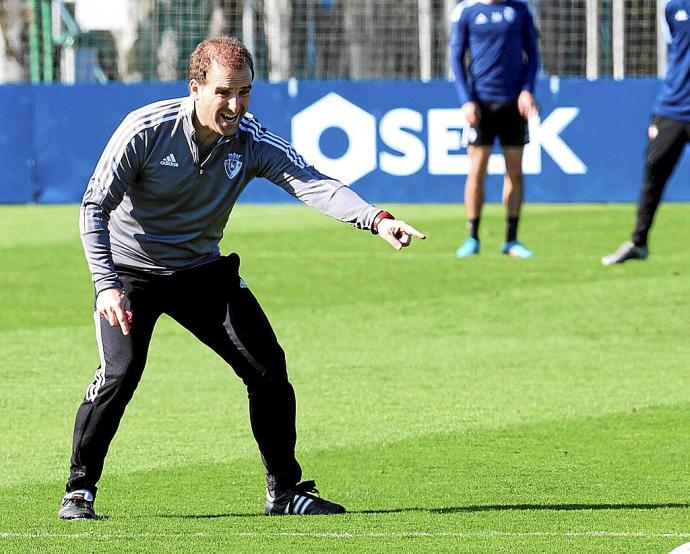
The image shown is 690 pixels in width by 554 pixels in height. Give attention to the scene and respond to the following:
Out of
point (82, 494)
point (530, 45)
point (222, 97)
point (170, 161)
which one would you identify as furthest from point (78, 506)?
point (530, 45)

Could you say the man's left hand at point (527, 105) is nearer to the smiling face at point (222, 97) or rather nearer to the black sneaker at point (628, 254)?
the black sneaker at point (628, 254)

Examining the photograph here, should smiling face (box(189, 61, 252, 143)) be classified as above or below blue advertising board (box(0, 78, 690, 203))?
above

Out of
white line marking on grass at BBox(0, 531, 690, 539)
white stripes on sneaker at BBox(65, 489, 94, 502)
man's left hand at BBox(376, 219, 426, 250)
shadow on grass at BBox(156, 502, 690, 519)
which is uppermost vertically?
man's left hand at BBox(376, 219, 426, 250)

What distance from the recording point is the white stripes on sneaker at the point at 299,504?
18.6ft

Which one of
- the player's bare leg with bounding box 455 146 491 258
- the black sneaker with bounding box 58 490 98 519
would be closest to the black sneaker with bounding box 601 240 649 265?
the player's bare leg with bounding box 455 146 491 258

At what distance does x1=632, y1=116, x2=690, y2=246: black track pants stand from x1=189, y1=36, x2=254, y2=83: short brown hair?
25.3 feet

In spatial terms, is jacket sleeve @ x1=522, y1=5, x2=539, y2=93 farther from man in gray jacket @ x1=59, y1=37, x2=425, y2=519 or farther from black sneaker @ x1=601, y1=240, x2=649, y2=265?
man in gray jacket @ x1=59, y1=37, x2=425, y2=519

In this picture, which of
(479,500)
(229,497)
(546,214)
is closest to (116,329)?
(229,497)

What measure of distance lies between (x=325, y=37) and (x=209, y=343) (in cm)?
1625

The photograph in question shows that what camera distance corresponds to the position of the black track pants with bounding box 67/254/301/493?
218 inches

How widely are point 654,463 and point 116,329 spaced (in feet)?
7.78

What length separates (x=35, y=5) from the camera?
22969mm

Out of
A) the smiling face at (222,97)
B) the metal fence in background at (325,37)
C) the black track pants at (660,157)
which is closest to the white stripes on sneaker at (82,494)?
the smiling face at (222,97)

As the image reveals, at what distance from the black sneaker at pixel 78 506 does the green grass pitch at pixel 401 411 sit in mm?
76
